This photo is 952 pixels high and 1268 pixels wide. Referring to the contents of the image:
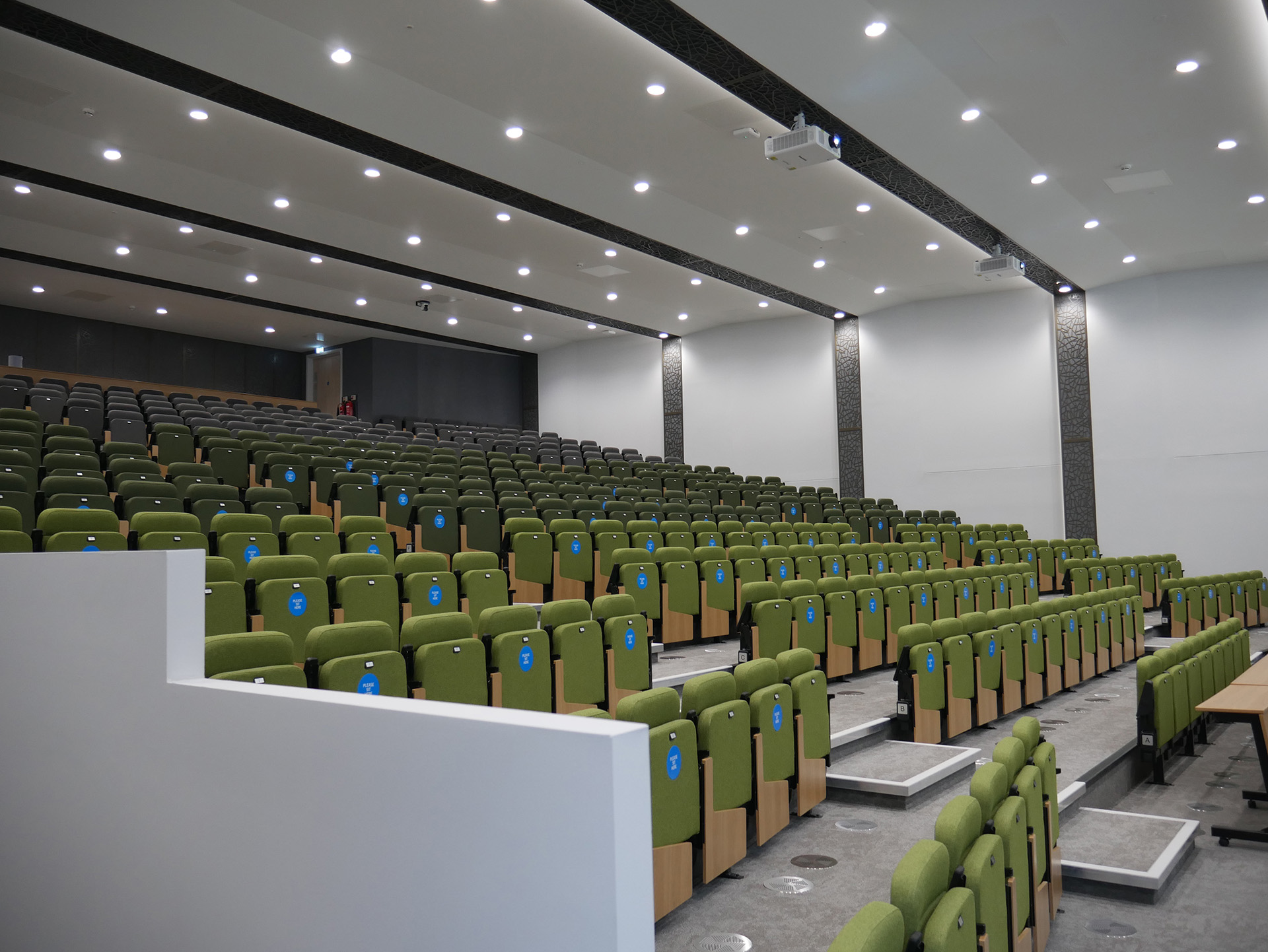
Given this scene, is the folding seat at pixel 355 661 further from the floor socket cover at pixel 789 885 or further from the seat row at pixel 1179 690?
the seat row at pixel 1179 690

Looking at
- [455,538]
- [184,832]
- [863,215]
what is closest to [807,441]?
[863,215]

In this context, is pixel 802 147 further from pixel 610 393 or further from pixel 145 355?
pixel 145 355

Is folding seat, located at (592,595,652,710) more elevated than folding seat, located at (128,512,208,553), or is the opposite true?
folding seat, located at (128,512,208,553)

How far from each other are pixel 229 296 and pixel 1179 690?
991 cm

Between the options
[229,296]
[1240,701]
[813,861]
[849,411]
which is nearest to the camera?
[813,861]

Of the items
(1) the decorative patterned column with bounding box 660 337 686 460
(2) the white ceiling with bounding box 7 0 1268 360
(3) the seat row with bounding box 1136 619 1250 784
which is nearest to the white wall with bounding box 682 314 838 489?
(1) the decorative patterned column with bounding box 660 337 686 460

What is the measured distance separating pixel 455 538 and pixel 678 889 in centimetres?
344

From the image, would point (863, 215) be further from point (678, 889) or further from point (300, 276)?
point (678, 889)

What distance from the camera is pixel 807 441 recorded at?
470 inches

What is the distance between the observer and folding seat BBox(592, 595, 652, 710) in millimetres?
3322

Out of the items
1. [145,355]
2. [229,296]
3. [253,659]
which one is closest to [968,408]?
[229,296]

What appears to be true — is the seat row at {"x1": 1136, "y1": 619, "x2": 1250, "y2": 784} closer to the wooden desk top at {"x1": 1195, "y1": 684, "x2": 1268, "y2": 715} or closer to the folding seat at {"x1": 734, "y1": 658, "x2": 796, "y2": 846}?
the wooden desk top at {"x1": 1195, "y1": 684, "x2": 1268, "y2": 715}

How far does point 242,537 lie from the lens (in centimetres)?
388

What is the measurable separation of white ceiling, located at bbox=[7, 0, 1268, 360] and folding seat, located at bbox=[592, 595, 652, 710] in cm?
325
